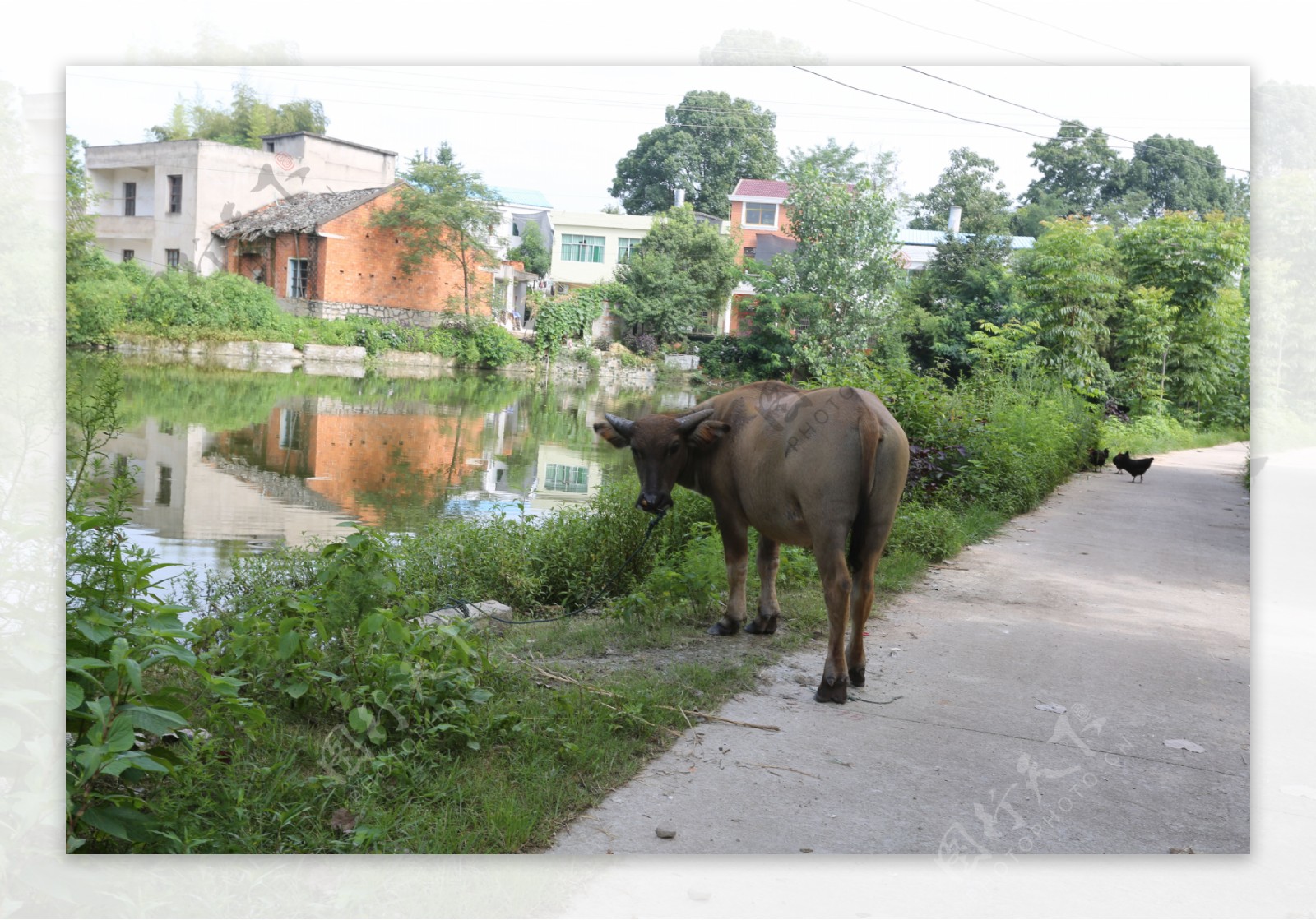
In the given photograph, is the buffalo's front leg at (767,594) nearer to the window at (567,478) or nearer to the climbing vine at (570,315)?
the climbing vine at (570,315)

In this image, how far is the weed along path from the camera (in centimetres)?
353

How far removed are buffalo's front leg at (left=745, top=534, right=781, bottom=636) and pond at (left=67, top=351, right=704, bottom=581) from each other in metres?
0.91

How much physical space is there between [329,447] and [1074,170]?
4.44 meters

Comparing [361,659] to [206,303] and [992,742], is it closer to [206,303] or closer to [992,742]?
[206,303]

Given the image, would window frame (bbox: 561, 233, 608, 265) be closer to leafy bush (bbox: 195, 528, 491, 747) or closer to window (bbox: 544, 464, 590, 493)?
leafy bush (bbox: 195, 528, 491, 747)

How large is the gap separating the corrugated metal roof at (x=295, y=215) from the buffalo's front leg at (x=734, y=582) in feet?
8.19

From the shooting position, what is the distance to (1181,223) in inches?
A: 214

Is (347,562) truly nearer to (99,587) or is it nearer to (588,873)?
(99,587)

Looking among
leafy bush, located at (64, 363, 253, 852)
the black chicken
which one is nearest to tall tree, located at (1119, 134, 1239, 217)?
the black chicken

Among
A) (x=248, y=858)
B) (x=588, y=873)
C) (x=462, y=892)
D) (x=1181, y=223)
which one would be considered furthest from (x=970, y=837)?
(x=1181, y=223)

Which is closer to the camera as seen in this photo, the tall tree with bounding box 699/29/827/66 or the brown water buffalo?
the tall tree with bounding box 699/29/827/66

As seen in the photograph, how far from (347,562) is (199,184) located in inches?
83.3

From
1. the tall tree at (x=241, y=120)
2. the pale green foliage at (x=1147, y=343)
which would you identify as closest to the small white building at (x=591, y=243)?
the tall tree at (x=241, y=120)

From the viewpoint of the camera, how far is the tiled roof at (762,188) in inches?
203
